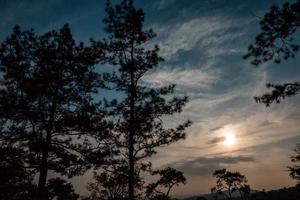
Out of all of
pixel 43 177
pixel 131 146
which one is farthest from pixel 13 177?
pixel 131 146

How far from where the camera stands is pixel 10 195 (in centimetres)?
1576

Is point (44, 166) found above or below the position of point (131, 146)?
below

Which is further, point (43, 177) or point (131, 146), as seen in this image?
point (131, 146)

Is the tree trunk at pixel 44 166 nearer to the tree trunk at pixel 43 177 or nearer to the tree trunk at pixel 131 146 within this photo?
the tree trunk at pixel 43 177

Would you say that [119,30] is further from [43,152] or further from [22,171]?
[22,171]

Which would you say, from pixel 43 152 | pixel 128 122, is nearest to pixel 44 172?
pixel 43 152

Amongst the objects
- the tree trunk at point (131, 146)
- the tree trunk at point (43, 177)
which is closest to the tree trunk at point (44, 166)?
the tree trunk at point (43, 177)

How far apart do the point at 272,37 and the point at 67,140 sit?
1219 cm

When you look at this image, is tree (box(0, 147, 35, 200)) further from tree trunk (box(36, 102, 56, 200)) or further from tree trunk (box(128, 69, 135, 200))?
tree trunk (box(128, 69, 135, 200))

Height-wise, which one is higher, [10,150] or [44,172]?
[10,150]

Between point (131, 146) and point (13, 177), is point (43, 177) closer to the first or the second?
point (13, 177)

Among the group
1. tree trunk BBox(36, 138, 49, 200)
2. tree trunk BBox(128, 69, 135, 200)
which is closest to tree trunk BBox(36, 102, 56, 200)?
tree trunk BBox(36, 138, 49, 200)

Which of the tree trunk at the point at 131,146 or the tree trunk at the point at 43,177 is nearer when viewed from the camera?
the tree trunk at the point at 43,177

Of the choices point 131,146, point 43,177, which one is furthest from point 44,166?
point 131,146
